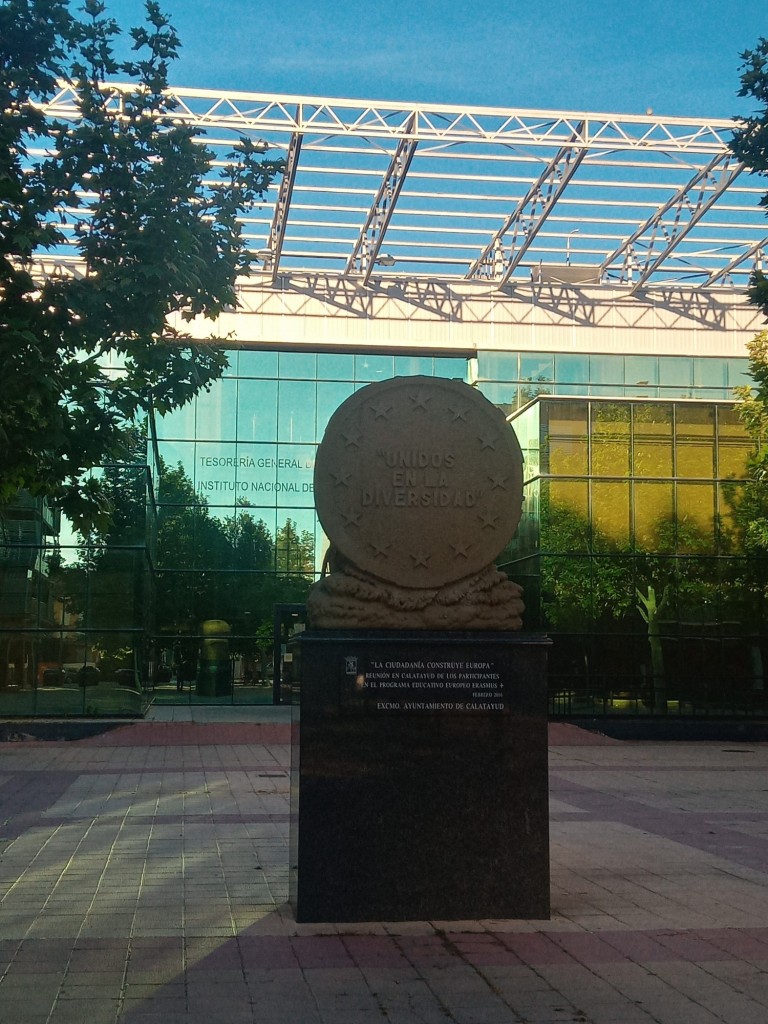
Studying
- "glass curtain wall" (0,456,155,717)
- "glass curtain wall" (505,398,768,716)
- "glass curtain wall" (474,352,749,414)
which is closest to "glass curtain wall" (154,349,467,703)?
"glass curtain wall" (474,352,749,414)

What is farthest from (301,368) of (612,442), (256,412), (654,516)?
(654,516)

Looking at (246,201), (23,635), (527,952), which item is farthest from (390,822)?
(23,635)

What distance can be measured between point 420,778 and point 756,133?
13.4 m

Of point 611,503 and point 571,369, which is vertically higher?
point 571,369

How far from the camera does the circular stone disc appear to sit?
7391 mm

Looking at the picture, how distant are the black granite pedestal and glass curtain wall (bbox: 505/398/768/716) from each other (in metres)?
21.9

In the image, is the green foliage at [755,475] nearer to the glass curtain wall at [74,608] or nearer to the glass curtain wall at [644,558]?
the glass curtain wall at [644,558]

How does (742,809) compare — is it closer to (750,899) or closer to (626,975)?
(750,899)

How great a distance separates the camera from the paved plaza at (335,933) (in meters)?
5.37

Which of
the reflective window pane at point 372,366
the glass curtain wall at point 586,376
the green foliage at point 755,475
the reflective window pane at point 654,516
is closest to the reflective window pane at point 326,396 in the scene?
the reflective window pane at point 372,366

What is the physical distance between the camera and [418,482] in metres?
7.45

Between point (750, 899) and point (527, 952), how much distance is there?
86.1 inches

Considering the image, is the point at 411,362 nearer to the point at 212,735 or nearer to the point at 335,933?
the point at 212,735

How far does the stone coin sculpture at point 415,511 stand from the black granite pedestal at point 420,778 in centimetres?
21
